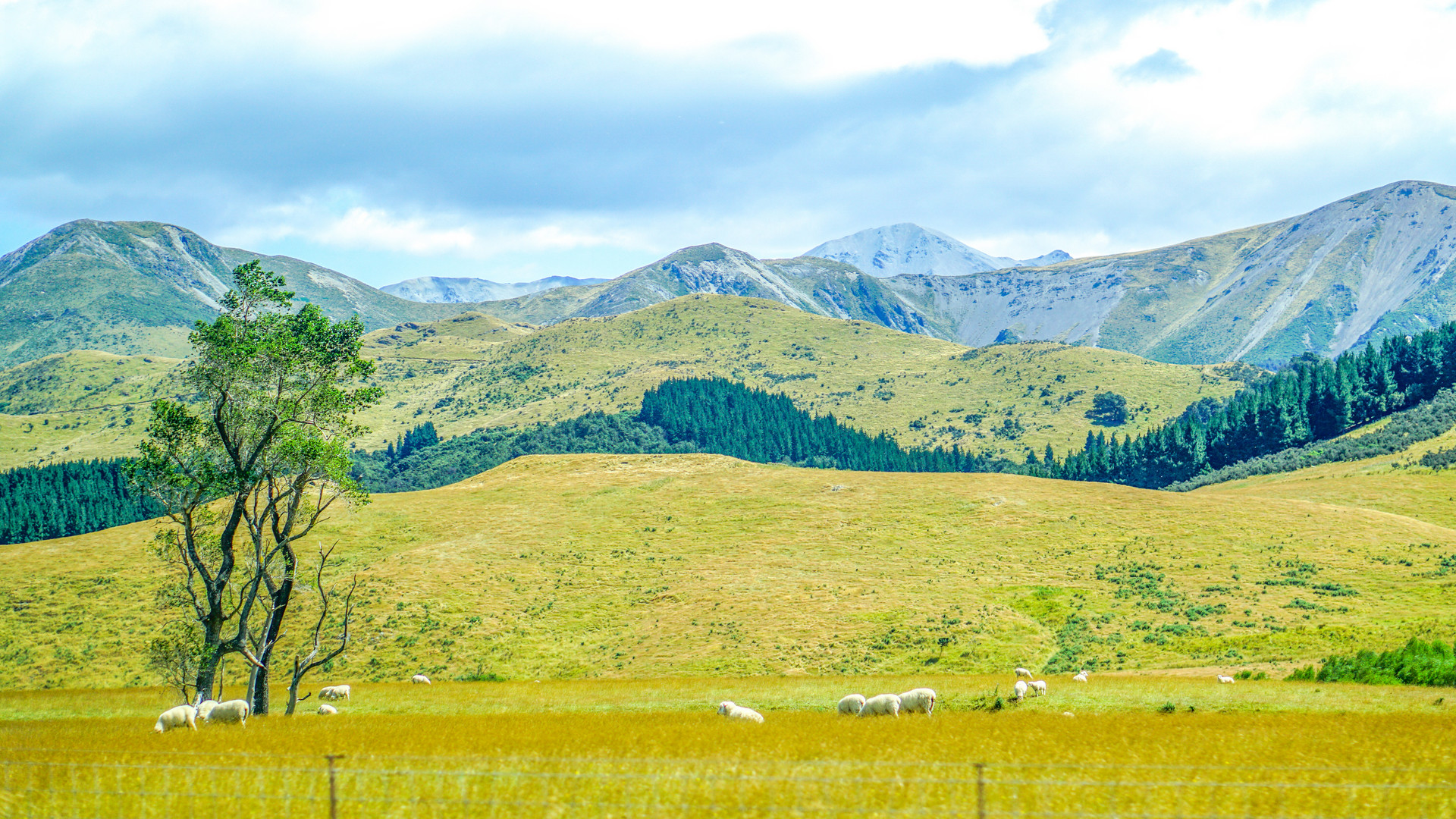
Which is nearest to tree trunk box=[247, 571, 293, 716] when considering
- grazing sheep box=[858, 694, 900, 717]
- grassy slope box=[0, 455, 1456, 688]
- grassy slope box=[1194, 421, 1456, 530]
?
grassy slope box=[0, 455, 1456, 688]

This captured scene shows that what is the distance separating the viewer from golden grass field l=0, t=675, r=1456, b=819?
46.3 feet

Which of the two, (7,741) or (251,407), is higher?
(251,407)

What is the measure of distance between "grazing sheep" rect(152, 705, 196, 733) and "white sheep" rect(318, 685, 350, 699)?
56.4 feet

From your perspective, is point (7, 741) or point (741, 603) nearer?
point (7, 741)

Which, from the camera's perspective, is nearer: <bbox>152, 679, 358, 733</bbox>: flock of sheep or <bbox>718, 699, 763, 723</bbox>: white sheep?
<bbox>152, 679, 358, 733</bbox>: flock of sheep

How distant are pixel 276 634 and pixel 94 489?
18059 centimetres

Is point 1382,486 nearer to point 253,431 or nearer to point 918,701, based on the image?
point 918,701

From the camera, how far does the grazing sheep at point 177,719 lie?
1029 inches

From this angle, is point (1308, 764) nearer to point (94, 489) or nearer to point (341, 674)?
point (341, 674)

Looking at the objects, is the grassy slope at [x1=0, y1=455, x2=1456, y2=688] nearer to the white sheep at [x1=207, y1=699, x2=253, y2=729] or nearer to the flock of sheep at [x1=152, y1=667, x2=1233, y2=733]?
the flock of sheep at [x1=152, y1=667, x2=1233, y2=733]

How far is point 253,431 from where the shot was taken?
34719 mm

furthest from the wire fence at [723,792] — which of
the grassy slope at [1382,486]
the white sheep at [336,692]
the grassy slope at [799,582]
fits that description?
the grassy slope at [1382,486]

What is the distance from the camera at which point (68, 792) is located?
16.1 metres

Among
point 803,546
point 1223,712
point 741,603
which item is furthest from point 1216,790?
point 803,546
